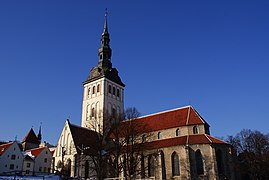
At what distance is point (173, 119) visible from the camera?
42625mm

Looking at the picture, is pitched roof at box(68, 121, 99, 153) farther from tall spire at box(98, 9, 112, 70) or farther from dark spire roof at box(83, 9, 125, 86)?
tall spire at box(98, 9, 112, 70)

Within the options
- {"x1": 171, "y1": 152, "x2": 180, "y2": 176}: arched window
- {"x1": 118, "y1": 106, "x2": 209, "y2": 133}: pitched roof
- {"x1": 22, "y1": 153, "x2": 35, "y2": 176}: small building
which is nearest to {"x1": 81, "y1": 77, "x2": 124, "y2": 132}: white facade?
{"x1": 118, "y1": 106, "x2": 209, "y2": 133}: pitched roof

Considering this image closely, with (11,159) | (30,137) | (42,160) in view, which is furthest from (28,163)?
(30,137)

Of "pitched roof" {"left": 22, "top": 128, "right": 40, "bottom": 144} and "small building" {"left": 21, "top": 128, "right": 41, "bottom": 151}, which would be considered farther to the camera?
"pitched roof" {"left": 22, "top": 128, "right": 40, "bottom": 144}

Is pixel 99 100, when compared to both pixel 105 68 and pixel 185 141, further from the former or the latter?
pixel 185 141

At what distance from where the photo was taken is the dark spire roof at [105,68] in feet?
Answer: 177

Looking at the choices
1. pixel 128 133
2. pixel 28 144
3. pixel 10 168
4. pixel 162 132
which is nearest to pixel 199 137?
pixel 162 132

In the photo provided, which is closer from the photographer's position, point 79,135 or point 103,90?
point 79,135

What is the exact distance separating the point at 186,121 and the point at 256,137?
14591 mm

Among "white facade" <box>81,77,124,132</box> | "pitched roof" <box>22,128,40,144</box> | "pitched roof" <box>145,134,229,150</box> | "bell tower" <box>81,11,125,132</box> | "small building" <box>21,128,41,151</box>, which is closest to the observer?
"pitched roof" <box>145,134,229,150</box>

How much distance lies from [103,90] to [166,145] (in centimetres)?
1905

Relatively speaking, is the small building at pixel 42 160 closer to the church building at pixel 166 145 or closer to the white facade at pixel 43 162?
the white facade at pixel 43 162

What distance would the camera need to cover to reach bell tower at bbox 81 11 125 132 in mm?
51681

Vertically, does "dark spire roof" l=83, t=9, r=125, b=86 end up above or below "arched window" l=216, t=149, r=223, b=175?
above
